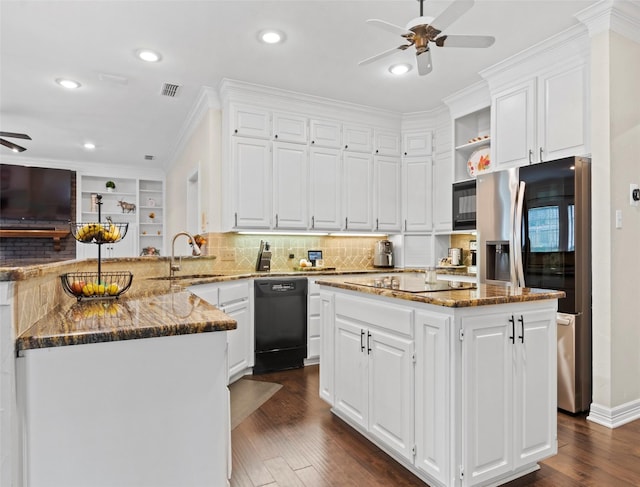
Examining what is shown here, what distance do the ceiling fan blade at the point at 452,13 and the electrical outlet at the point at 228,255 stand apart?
2984 mm

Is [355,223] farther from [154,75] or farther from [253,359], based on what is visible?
[154,75]

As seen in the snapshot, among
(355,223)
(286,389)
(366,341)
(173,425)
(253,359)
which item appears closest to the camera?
(173,425)

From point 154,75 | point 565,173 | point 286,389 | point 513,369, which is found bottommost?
point 286,389

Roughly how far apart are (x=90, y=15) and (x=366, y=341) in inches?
113

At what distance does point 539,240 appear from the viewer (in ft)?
9.96

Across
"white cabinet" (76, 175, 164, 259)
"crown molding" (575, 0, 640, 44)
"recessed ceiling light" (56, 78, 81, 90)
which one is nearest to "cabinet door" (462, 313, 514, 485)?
"crown molding" (575, 0, 640, 44)

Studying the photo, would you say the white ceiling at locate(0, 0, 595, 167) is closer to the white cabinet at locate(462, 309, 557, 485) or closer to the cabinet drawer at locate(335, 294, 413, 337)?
the cabinet drawer at locate(335, 294, 413, 337)

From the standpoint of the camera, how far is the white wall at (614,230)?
8.96ft

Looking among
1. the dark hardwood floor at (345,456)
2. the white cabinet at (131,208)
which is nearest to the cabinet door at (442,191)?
the dark hardwood floor at (345,456)

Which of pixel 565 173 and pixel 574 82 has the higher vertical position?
pixel 574 82

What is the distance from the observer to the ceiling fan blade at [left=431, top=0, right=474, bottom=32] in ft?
6.57

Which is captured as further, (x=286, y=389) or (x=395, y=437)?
(x=286, y=389)

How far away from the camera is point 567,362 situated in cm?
284

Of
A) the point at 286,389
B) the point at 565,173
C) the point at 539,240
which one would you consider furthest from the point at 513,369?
the point at 286,389
